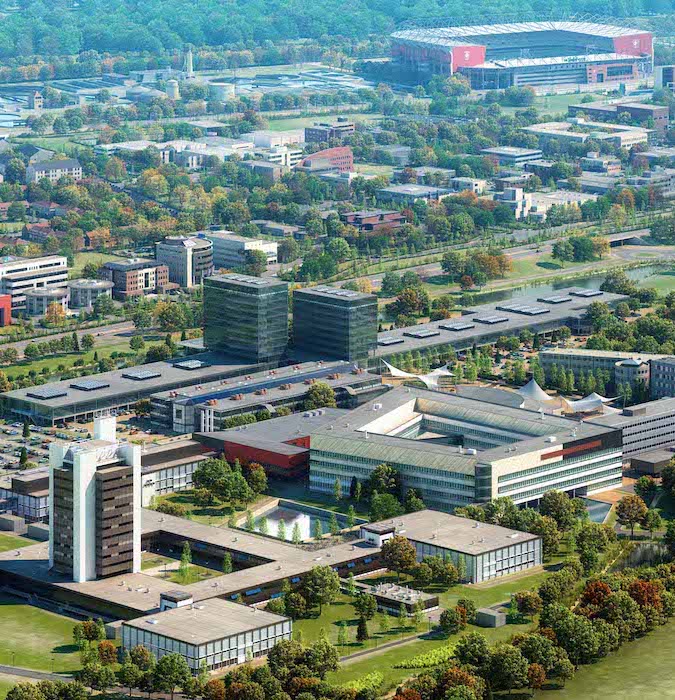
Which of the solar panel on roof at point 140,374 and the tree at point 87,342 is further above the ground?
the solar panel on roof at point 140,374

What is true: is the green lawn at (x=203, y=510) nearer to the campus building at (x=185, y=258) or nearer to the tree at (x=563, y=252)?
the campus building at (x=185, y=258)

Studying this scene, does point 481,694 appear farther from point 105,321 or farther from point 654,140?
point 654,140

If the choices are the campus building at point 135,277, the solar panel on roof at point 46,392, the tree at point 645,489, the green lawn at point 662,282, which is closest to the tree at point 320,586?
the tree at point 645,489

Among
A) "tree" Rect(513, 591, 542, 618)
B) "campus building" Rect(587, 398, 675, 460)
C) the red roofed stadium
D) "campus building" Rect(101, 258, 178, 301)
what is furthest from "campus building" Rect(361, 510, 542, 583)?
the red roofed stadium

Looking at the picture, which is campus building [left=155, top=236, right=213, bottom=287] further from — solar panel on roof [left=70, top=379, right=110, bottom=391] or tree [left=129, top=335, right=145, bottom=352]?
solar panel on roof [left=70, top=379, right=110, bottom=391]

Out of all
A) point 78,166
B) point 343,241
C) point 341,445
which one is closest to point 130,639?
point 341,445

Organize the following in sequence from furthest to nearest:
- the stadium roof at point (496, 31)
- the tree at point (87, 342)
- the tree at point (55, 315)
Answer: the stadium roof at point (496, 31) < the tree at point (55, 315) < the tree at point (87, 342)
